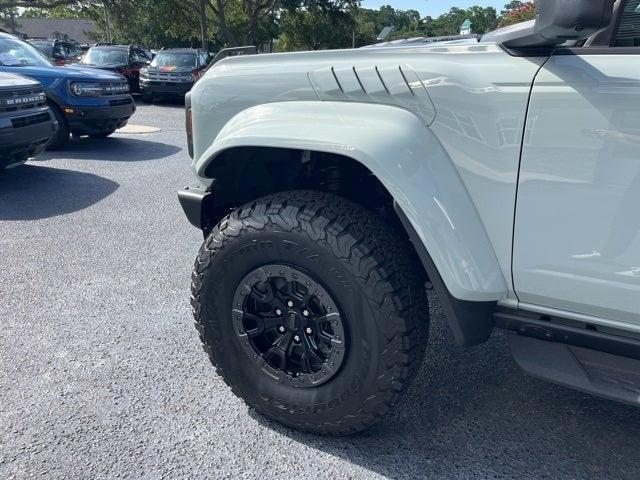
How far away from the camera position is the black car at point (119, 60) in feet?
51.0

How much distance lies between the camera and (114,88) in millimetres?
8852

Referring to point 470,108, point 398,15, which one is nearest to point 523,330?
point 470,108

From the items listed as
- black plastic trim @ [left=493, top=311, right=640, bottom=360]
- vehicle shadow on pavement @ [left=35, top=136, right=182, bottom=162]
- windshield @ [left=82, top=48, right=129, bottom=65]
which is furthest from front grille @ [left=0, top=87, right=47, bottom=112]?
windshield @ [left=82, top=48, right=129, bottom=65]

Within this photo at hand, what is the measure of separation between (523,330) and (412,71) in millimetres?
1025

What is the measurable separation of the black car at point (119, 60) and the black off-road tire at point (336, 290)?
581 inches

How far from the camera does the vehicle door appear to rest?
5.48ft

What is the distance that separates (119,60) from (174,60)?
1640mm

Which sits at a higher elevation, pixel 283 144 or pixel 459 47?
pixel 459 47

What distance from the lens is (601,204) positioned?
68.4 inches

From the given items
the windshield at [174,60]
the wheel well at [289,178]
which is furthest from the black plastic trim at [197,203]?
the windshield at [174,60]

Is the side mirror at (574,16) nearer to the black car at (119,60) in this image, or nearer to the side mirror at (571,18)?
the side mirror at (571,18)

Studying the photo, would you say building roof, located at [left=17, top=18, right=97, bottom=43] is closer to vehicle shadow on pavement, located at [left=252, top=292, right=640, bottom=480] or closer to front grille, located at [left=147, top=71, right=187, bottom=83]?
front grille, located at [left=147, top=71, right=187, bottom=83]

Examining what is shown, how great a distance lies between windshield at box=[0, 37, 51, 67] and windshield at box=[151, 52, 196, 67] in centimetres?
752

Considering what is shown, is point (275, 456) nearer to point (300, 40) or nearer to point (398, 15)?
point (398, 15)
